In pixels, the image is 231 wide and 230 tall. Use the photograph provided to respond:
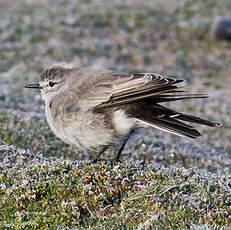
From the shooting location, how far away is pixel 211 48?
32.3 meters

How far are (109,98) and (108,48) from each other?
71.9 feet

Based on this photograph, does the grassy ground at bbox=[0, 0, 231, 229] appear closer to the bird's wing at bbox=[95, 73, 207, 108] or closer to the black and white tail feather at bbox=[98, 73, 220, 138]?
the black and white tail feather at bbox=[98, 73, 220, 138]

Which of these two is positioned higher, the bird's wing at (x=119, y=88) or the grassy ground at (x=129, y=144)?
the bird's wing at (x=119, y=88)

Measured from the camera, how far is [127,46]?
3105 cm

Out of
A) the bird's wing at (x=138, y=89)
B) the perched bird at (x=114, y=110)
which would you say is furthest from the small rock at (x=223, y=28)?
the bird's wing at (x=138, y=89)

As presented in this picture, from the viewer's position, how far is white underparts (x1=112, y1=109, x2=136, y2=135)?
884 centimetres

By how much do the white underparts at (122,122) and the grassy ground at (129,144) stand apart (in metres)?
0.76

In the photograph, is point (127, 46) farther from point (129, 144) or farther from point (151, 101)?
Result: point (151, 101)

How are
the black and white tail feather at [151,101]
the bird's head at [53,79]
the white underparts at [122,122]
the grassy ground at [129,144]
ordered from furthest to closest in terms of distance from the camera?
the bird's head at [53,79]
the white underparts at [122,122]
the black and white tail feather at [151,101]
the grassy ground at [129,144]

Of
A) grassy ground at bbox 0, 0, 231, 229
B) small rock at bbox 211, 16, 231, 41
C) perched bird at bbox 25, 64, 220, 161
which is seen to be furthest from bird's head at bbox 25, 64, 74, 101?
small rock at bbox 211, 16, 231, 41

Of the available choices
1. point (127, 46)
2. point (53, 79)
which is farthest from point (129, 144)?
point (127, 46)

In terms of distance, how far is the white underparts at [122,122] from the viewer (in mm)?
8844

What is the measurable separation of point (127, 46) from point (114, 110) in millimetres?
22621

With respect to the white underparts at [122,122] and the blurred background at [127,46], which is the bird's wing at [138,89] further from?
the blurred background at [127,46]
